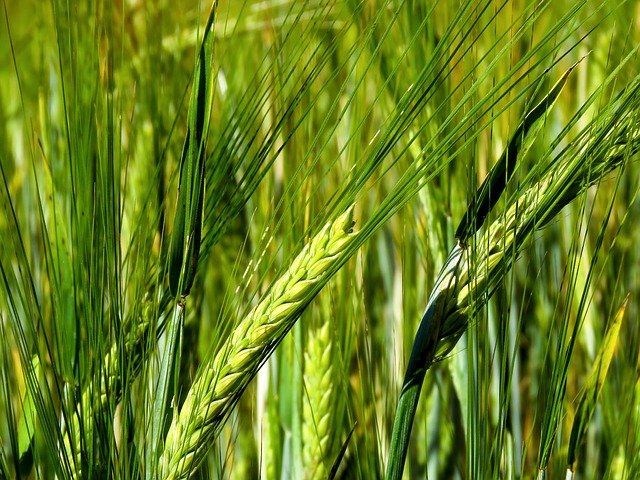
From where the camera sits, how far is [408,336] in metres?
0.66

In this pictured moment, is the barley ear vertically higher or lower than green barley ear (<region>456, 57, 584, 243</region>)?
lower

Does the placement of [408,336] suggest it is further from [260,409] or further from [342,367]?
[260,409]

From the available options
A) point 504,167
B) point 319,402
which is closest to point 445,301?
point 504,167

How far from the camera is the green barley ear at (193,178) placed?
41 centimetres

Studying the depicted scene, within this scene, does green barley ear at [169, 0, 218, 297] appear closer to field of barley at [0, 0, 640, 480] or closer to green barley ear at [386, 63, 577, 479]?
field of barley at [0, 0, 640, 480]

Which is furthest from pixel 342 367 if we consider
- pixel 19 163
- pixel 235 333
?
pixel 19 163

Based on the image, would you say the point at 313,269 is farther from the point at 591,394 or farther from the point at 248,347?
the point at 591,394

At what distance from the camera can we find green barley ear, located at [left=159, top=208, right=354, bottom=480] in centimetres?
42

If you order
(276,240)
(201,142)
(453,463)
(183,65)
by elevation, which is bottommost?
(453,463)

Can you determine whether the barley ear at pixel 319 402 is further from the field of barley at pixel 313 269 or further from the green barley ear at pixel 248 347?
the green barley ear at pixel 248 347

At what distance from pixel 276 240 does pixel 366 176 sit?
443 mm

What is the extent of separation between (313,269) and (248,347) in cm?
5

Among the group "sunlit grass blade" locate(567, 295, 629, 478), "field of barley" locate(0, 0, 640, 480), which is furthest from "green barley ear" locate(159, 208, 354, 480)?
"sunlit grass blade" locate(567, 295, 629, 478)

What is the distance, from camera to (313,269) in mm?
419
